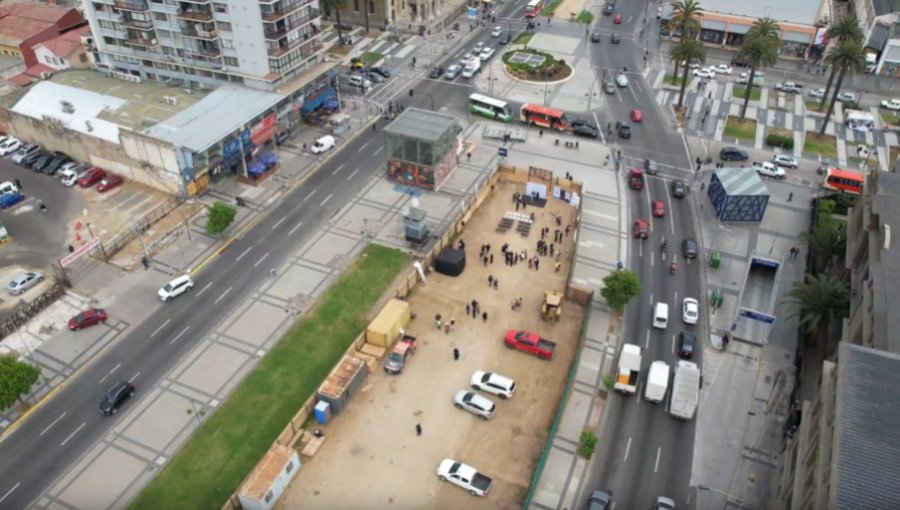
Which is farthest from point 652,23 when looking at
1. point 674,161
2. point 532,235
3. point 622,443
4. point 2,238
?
point 2,238

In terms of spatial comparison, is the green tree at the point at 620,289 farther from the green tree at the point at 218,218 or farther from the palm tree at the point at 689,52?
→ the palm tree at the point at 689,52

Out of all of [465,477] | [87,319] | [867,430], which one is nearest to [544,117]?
[465,477]

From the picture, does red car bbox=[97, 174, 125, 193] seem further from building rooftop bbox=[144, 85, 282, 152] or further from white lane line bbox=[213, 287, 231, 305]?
white lane line bbox=[213, 287, 231, 305]

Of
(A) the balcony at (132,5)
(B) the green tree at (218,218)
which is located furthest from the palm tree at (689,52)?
(A) the balcony at (132,5)

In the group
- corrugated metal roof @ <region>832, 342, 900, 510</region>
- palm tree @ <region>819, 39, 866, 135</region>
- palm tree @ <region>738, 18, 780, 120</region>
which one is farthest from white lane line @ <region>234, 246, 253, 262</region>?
palm tree @ <region>819, 39, 866, 135</region>

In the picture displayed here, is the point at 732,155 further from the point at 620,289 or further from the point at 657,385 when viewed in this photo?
the point at 657,385
